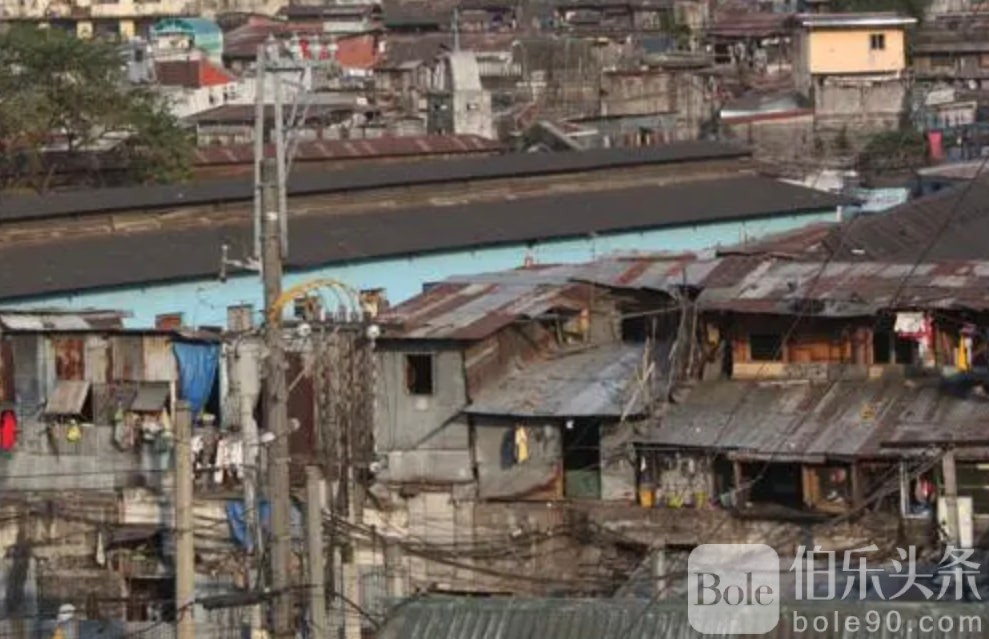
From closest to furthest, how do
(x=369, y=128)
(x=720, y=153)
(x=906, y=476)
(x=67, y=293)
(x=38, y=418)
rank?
1. (x=906, y=476)
2. (x=38, y=418)
3. (x=67, y=293)
4. (x=720, y=153)
5. (x=369, y=128)

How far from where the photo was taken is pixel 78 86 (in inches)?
1171

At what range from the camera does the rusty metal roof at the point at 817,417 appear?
1509 cm

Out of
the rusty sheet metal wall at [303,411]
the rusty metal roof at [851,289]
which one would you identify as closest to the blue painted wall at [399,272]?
the rusty sheet metal wall at [303,411]

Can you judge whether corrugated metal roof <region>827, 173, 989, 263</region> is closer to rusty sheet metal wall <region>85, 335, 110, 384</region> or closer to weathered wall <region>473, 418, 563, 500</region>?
weathered wall <region>473, 418, 563, 500</region>

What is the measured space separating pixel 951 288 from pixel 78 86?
15667 millimetres

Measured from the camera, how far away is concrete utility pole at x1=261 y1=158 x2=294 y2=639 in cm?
1149

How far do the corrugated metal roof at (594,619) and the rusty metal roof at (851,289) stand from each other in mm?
5124

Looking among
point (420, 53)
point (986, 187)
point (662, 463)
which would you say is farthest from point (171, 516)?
point (420, 53)

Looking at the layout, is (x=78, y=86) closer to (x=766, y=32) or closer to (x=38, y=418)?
(x=38, y=418)

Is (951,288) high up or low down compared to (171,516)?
up

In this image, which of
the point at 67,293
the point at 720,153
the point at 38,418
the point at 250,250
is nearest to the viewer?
the point at 38,418

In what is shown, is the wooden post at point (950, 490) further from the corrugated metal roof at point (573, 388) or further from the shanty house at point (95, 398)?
the shanty house at point (95, 398)

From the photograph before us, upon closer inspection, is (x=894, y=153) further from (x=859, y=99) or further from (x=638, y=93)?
(x=638, y=93)

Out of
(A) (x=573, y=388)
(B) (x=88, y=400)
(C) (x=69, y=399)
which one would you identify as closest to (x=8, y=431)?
(C) (x=69, y=399)
